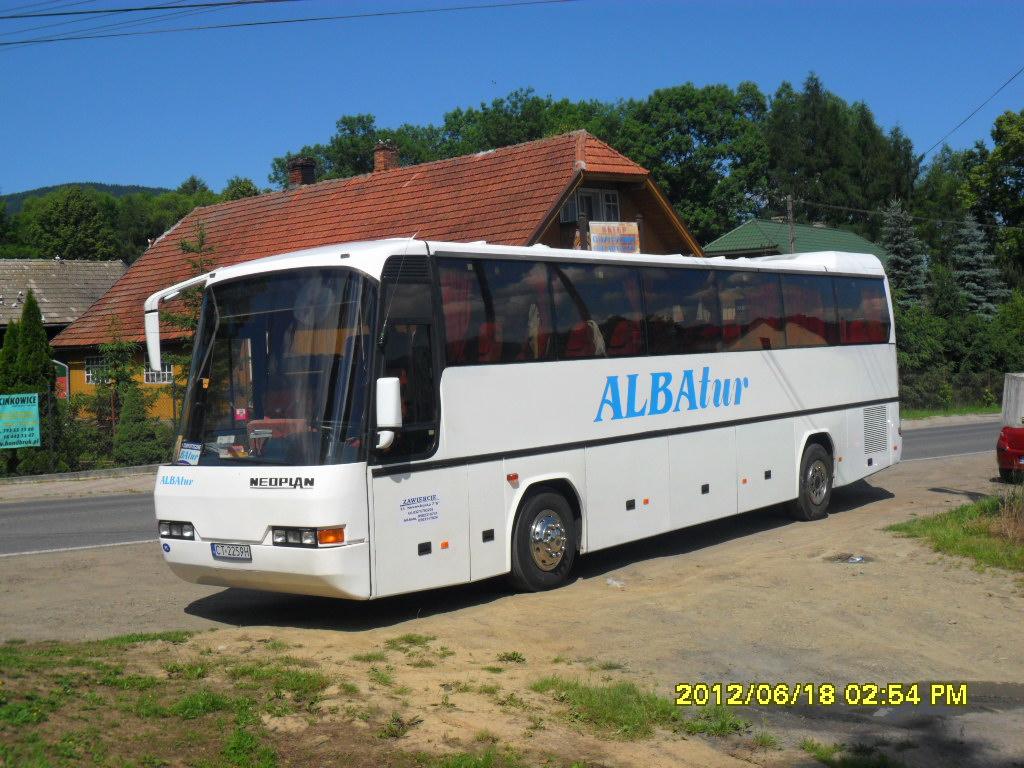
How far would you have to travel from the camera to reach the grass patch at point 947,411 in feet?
134

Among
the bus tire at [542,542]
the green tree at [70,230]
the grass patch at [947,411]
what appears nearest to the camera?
the bus tire at [542,542]

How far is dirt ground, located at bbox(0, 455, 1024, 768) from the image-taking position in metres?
6.35

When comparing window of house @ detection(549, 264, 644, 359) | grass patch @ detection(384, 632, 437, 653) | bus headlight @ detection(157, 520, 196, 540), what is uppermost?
window of house @ detection(549, 264, 644, 359)

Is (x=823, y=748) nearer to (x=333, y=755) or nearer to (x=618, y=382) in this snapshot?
(x=333, y=755)

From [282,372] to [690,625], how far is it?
394 centimetres

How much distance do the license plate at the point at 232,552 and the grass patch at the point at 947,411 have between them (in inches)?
1392

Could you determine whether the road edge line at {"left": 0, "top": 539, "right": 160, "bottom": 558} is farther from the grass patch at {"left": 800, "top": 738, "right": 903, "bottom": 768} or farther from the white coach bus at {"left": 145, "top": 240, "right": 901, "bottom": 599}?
the grass patch at {"left": 800, "top": 738, "right": 903, "bottom": 768}

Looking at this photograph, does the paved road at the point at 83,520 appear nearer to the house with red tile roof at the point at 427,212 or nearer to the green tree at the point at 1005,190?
the house with red tile roof at the point at 427,212

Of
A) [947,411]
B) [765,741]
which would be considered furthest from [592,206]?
[765,741]

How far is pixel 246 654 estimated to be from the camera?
7.68 m


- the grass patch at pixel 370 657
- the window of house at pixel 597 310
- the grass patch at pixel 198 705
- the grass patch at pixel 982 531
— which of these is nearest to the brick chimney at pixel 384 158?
the window of house at pixel 597 310

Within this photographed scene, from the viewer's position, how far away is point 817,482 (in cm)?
1549

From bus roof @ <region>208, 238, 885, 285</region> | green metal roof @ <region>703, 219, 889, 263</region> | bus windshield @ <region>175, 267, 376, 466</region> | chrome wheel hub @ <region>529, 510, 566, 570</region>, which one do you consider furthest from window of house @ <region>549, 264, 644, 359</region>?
green metal roof @ <region>703, 219, 889, 263</region>

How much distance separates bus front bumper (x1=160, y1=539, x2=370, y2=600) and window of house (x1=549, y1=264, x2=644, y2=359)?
3.38 m
